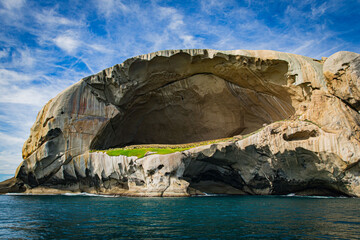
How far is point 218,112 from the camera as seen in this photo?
36.2 meters

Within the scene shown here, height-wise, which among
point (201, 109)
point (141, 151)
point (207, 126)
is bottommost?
point (141, 151)

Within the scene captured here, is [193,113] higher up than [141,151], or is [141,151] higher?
[193,113]

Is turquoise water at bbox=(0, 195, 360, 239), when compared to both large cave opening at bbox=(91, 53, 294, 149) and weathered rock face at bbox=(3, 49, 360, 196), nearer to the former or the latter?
weathered rock face at bbox=(3, 49, 360, 196)

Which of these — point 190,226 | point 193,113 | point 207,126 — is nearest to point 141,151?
point 193,113

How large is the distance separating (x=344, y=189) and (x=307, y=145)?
4606 mm

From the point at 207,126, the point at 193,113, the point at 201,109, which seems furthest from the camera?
the point at 207,126

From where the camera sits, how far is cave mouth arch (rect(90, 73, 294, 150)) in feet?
110

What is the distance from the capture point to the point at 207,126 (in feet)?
122

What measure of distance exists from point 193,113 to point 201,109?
1204mm

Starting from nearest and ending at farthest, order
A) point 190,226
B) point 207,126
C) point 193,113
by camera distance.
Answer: point 190,226 → point 193,113 → point 207,126

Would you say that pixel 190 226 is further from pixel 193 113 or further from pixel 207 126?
pixel 207 126

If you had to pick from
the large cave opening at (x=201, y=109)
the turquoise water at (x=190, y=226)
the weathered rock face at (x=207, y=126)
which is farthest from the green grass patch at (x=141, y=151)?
the turquoise water at (x=190, y=226)

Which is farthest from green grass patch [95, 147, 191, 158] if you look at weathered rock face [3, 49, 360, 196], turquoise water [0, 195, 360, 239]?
turquoise water [0, 195, 360, 239]

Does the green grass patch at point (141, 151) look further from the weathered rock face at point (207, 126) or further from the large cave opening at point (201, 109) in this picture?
the large cave opening at point (201, 109)
